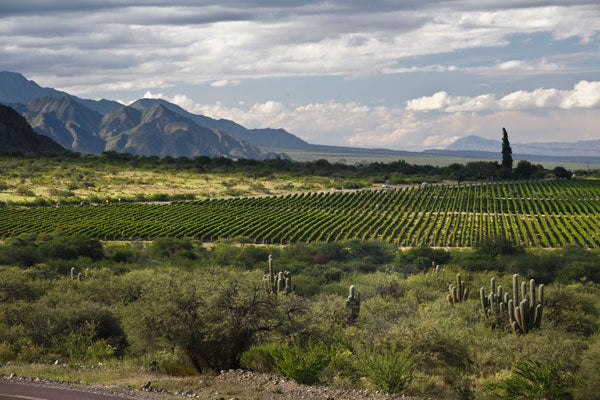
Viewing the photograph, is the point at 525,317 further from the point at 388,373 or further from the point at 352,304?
the point at 388,373

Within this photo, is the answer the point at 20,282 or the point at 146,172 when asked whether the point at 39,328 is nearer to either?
the point at 20,282

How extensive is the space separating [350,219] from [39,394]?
79.6 m

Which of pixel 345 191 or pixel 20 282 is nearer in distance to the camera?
pixel 20 282

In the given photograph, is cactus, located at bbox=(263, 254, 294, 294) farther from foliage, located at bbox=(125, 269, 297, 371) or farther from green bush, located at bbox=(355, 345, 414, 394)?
green bush, located at bbox=(355, 345, 414, 394)

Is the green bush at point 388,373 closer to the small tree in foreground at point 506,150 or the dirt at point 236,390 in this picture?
the dirt at point 236,390

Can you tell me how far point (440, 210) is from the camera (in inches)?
4163

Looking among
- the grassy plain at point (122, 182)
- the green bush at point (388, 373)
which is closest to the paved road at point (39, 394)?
the green bush at point (388, 373)

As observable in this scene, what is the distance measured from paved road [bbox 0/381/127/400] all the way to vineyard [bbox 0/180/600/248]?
58.3 meters

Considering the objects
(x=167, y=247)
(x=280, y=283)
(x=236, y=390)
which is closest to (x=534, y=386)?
(x=236, y=390)

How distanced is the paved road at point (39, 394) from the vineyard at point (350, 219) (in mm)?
58289

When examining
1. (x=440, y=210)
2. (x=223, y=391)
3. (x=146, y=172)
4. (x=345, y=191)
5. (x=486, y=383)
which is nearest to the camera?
(x=223, y=391)

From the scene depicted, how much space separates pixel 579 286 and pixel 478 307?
12.3 m

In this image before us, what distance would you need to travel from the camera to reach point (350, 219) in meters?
96.3

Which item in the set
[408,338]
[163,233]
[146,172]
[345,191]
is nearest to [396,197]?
[345,191]
